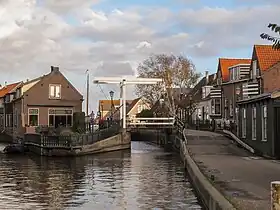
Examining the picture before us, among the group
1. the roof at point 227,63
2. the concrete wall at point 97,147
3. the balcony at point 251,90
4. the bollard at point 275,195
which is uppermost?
the roof at point 227,63

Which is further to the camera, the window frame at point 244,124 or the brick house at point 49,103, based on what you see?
the brick house at point 49,103

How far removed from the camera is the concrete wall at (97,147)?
40688 millimetres

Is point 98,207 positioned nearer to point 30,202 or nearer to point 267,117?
point 30,202

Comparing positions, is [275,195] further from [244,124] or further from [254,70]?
[254,70]

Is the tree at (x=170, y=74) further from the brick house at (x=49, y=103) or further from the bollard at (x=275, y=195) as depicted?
the bollard at (x=275, y=195)

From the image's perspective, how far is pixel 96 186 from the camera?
21.3 meters

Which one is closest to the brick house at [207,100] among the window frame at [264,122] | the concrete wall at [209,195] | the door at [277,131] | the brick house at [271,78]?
the brick house at [271,78]

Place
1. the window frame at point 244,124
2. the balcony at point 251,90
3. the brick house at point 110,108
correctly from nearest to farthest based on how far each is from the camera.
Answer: the window frame at point 244,124, the balcony at point 251,90, the brick house at point 110,108

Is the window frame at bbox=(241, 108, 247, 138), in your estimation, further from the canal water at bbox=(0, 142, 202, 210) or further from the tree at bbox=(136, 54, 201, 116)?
the tree at bbox=(136, 54, 201, 116)

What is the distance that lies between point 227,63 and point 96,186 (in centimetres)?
4169

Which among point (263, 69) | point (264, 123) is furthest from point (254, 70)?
point (264, 123)

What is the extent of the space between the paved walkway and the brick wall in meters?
9.44

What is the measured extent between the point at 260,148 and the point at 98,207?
14.6 metres

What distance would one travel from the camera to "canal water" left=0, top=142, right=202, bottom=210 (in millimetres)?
16531
